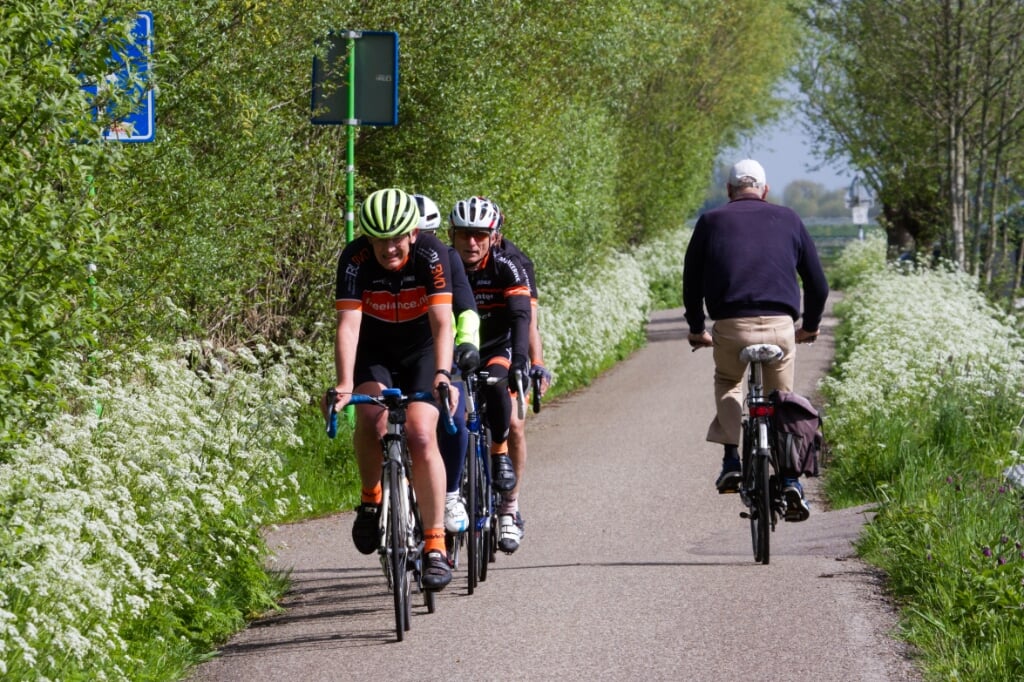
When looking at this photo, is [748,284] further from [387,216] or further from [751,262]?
[387,216]

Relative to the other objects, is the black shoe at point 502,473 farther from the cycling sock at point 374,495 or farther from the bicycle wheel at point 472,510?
the cycling sock at point 374,495

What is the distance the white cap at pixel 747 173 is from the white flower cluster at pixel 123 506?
2.82 metres

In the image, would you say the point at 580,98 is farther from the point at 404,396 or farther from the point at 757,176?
the point at 404,396

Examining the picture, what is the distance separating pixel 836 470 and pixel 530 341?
136 inches

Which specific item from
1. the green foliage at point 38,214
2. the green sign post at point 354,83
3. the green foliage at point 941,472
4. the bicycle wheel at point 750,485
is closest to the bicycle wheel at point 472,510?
the bicycle wheel at point 750,485

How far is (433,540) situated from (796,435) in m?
2.27

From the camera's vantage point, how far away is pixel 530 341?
9336mm

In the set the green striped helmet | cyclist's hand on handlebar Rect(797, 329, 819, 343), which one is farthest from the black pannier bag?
the green striped helmet

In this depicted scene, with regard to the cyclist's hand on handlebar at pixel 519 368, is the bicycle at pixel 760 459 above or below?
below

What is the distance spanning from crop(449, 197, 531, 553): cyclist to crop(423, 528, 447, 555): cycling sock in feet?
4.76

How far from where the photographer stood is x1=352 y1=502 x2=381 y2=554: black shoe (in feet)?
24.3

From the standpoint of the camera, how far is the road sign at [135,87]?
7180mm

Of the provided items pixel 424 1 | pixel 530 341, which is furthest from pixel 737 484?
pixel 424 1

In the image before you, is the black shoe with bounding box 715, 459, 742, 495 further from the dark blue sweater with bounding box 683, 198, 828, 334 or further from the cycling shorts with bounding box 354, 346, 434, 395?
the cycling shorts with bounding box 354, 346, 434, 395
